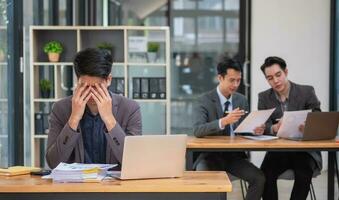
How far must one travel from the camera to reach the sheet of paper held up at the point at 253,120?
12.9ft

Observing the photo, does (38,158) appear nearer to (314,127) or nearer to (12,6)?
(12,6)

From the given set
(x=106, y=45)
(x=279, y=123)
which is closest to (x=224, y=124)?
(x=279, y=123)

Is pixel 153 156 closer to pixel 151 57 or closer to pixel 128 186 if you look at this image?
pixel 128 186

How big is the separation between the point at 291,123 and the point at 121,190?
6.57 ft

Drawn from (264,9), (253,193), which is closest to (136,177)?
(253,193)

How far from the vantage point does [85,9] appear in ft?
22.8

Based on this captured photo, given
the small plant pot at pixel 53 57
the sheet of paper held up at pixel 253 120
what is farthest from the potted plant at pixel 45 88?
the sheet of paper held up at pixel 253 120

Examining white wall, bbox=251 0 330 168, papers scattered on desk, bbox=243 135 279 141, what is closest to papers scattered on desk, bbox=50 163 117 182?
papers scattered on desk, bbox=243 135 279 141

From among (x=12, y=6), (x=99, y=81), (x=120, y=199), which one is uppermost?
(x=12, y=6)

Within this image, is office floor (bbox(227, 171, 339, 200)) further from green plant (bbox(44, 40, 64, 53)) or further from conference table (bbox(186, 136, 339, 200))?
green plant (bbox(44, 40, 64, 53))

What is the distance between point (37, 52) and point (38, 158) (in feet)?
3.69

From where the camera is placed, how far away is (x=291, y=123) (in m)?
3.97

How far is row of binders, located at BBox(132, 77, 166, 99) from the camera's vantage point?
5891 millimetres

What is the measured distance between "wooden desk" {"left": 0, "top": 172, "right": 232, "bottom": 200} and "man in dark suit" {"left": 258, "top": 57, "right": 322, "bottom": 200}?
5.92ft
